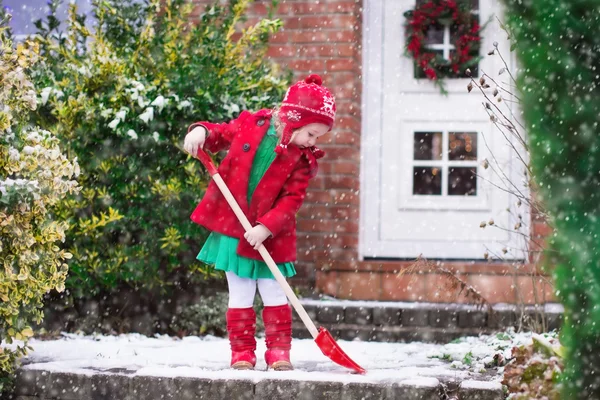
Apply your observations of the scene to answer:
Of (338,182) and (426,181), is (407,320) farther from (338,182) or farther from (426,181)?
(426,181)

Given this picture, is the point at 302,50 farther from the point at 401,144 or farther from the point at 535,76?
the point at 535,76

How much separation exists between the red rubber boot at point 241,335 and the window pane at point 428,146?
3000 mm

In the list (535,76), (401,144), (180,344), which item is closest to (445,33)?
(401,144)

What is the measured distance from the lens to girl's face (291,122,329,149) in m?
3.73

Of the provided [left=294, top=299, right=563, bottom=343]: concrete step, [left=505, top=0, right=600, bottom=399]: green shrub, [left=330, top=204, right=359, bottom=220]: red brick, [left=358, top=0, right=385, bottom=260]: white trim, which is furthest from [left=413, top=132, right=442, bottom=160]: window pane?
[left=505, top=0, right=600, bottom=399]: green shrub

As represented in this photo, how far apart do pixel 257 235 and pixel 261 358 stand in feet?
3.08

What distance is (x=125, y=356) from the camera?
4.13 meters

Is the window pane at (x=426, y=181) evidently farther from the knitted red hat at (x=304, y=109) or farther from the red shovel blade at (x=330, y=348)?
the red shovel blade at (x=330, y=348)

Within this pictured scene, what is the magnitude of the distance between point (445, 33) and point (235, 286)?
3.49 meters

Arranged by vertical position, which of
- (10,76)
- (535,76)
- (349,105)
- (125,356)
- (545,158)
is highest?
(349,105)

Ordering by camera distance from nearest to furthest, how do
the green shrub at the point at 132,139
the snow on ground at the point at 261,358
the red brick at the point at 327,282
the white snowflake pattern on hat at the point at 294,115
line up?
the snow on ground at the point at 261,358
the white snowflake pattern on hat at the point at 294,115
the green shrub at the point at 132,139
the red brick at the point at 327,282

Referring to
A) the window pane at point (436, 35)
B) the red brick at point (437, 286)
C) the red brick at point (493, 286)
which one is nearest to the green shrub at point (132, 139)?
the red brick at point (437, 286)

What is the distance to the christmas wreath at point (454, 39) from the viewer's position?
249 inches

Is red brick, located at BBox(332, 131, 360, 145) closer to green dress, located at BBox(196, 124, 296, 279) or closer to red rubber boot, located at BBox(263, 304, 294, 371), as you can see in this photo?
green dress, located at BBox(196, 124, 296, 279)
